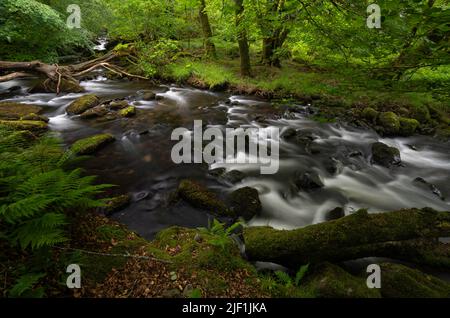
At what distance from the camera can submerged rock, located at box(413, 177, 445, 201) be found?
6841 millimetres

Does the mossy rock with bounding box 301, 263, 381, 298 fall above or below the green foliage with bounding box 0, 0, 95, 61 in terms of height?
below

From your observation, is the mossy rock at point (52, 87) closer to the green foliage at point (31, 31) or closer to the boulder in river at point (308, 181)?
the green foliage at point (31, 31)

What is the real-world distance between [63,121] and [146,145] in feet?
13.2

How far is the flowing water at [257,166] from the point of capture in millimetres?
5988

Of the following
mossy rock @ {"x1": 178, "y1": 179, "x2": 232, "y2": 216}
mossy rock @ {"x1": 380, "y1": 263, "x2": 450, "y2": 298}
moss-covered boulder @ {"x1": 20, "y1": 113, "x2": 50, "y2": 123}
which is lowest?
mossy rock @ {"x1": 380, "y1": 263, "x2": 450, "y2": 298}

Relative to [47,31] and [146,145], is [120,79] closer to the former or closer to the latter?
[47,31]

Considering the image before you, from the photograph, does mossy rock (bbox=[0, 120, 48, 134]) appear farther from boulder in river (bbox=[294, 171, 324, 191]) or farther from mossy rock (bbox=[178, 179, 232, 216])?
boulder in river (bbox=[294, 171, 324, 191])

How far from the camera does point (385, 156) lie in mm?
8219

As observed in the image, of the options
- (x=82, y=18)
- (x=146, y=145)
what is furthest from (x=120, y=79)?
(x=146, y=145)

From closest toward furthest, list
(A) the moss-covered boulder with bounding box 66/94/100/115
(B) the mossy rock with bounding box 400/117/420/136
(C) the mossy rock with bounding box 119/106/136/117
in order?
(B) the mossy rock with bounding box 400/117/420/136, (C) the mossy rock with bounding box 119/106/136/117, (A) the moss-covered boulder with bounding box 66/94/100/115

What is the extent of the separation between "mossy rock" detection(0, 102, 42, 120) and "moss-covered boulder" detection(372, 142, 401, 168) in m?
12.2

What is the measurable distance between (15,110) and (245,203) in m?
9.81

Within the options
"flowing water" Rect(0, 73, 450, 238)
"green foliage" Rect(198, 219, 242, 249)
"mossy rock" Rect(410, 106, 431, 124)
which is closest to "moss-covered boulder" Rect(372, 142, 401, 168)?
"flowing water" Rect(0, 73, 450, 238)

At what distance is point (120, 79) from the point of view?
55.0ft
